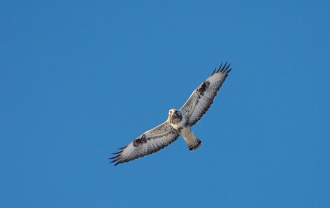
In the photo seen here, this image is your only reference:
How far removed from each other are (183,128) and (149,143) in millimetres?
1432

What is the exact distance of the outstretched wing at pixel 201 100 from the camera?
35.8 ft

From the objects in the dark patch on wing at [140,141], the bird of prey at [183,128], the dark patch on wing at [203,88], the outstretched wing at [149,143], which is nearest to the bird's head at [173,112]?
the bird of prey at [183,128]

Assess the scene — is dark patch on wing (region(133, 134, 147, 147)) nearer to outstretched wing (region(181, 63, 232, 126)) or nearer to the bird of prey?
the bird of prey

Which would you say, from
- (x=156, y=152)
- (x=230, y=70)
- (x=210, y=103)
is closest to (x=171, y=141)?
(x=156, y=152)

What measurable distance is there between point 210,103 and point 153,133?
87.0 inches

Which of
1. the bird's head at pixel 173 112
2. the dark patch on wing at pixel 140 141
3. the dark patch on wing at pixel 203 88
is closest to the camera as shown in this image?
the bird's head at pixel 173 112

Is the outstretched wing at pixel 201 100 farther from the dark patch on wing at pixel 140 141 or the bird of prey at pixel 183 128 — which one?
the dark patch on wing at pixel 140 141

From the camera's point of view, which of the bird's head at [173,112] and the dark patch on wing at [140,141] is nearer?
the bird's head at [173,112]

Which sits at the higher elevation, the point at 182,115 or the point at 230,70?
the point at 230,70

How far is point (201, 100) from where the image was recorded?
11008mm

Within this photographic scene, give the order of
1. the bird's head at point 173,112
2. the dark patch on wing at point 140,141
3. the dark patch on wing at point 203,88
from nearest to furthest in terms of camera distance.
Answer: the bird's head at point 173,112 → the dark patch on wing at point 203,88 → the dark patch on wing at point 140,141

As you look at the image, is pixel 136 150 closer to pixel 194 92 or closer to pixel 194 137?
pixel 194 137

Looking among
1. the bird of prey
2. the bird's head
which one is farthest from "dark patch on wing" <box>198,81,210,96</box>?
the bird's head

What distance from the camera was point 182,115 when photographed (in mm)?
10680
